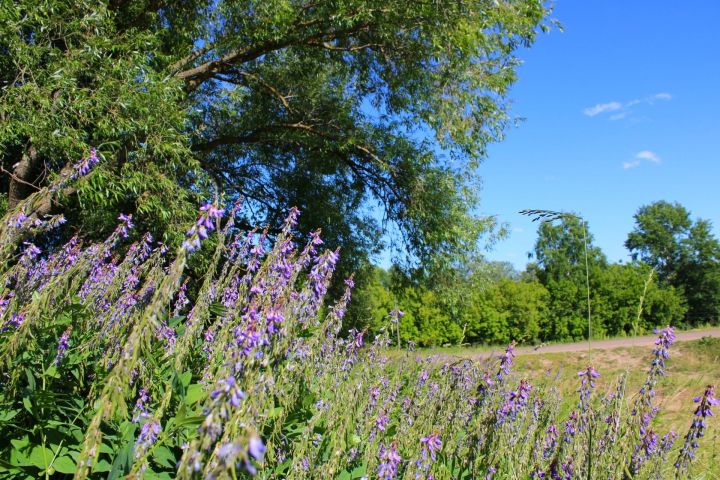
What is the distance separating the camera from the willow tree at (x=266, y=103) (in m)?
7.21

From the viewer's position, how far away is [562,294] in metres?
23.6

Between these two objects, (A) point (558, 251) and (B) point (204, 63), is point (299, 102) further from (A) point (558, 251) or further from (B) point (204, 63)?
(A) point (558, 251)

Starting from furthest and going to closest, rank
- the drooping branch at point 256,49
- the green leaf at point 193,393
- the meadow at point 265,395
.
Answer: the drooping branch at point 256,49, the green leaf at point 193,393, the meadow at point 265,395

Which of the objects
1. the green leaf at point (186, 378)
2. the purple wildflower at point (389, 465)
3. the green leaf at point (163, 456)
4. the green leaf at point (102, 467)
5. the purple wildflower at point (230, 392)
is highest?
the purple wildflower at point (230, 392)

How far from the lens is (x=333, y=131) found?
10641mm

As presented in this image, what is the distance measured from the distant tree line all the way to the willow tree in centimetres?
140

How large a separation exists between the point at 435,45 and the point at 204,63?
188 inches

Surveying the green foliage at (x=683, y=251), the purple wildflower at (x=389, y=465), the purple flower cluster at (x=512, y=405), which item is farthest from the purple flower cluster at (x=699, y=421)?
the green foliage at (x=683, y=251)

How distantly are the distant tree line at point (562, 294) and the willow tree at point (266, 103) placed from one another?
1403 millimetres

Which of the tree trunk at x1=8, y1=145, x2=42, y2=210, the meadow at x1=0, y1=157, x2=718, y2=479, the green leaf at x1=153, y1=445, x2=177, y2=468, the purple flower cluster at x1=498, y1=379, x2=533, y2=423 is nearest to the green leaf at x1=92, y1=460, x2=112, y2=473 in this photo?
the meadow at x1=0, y1=157, x2=718, y2=479

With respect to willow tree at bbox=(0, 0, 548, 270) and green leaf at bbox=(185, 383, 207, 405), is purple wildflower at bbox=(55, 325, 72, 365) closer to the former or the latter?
green leaf at bbox=(185, 383, 207, 405)

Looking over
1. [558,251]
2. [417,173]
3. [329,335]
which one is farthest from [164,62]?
[558,251]

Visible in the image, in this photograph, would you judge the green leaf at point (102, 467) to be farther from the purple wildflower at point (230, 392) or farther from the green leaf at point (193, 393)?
the purple wildflower at point (230, 392)

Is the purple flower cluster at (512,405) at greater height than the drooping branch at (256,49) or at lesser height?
lesser
